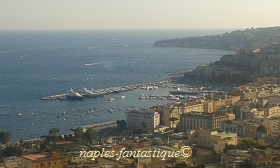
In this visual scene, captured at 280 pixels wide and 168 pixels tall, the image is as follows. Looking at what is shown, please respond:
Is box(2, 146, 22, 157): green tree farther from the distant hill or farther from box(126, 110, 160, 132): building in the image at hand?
the distant hill

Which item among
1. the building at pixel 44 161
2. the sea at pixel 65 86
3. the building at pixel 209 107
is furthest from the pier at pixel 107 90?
the building at pixel 44 161

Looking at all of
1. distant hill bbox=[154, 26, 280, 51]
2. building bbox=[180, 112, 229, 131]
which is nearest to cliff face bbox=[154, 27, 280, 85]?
building bbox=[180, 112, 229, 131]

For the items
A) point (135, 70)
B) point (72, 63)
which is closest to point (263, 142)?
point (135, 70)

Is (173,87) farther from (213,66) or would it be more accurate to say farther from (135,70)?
(135,70)

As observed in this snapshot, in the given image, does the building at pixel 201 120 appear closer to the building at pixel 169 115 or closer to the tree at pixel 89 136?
the building at pixel 169 115

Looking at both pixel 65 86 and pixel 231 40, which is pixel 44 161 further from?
pixel 231 40
